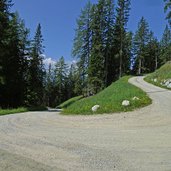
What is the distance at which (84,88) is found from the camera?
5919 centimetres

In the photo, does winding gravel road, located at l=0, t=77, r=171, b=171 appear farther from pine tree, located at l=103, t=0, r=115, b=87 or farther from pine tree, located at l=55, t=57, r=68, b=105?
pine tree, located at l=55, t=57, r=68, b=105

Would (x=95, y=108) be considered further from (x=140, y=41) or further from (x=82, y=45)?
(x=140, y=41)

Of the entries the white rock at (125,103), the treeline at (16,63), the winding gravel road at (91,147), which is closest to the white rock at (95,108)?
the white rock at (125,103)

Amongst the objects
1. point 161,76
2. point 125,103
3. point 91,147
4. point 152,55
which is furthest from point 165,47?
point 91,147

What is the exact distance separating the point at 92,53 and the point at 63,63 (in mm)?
39897

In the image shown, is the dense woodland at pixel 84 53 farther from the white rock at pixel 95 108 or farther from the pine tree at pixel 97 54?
the white rock at pixel 95 108

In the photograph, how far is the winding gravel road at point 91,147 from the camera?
26.4 ft

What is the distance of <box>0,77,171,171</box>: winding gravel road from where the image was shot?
8.05m

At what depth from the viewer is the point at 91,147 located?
10258mm

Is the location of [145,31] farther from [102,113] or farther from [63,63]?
[102,113]

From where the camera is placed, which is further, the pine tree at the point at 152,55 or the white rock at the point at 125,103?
the pine tree at the point at 152,55

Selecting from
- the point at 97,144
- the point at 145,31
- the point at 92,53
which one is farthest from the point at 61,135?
the point at 145,31

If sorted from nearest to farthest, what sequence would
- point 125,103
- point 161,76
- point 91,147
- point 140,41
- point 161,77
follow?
point 91,147 < point 125,103 < point 161,77 < point 161,76 < point 140,41

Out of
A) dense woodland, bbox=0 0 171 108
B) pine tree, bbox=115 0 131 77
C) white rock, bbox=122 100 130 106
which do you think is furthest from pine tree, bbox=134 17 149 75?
white rock, bbox=122 100 130 106
